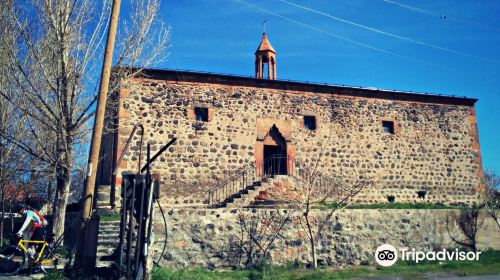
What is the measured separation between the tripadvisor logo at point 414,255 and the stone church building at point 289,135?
14.3ft

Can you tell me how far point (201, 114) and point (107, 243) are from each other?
724cm

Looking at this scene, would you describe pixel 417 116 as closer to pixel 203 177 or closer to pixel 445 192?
pixel 445 192

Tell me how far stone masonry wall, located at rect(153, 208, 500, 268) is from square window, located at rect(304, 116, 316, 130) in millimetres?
5469

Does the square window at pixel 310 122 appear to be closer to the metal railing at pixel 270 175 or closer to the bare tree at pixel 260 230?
the metal railing at pixel 270 175

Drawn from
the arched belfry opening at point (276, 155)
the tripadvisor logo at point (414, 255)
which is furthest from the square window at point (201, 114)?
the tripadvisor logo at point (414, 255)

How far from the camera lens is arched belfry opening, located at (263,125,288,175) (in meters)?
17.0

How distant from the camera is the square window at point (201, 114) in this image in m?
16.3

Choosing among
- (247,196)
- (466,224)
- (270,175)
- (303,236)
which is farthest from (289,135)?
(466,224)

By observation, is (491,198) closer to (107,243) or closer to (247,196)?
(247,196)

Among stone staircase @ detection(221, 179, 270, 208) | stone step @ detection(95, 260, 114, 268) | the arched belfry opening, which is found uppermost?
the arched belfry opening

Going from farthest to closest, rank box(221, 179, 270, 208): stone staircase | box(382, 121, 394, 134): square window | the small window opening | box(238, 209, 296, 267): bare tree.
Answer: box(382, 121, 394, 134): square window, the small window opening, box(221, 179, 270, 208): stone staircase, box(238, 209, 296, 267): bare tree

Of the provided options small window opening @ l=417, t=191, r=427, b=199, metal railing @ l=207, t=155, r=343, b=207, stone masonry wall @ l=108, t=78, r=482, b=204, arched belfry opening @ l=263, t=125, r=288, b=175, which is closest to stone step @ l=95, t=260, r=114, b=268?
stone masonry wall @ l=108, t=78, r=482, b=204

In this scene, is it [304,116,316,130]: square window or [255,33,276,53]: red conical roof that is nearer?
[304,116,316,130]: square window

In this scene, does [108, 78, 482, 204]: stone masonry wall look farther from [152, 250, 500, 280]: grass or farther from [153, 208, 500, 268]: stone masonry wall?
[152, 250, 500, 280]: grass
